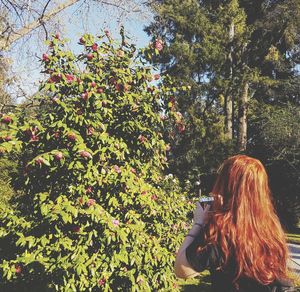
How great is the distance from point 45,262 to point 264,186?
2.52 meters

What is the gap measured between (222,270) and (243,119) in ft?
72.8

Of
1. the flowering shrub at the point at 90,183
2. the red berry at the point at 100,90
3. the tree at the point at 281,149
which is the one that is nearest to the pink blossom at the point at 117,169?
the flowering shrub at the point at 90,183

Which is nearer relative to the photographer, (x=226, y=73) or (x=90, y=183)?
(x=90, y=183)

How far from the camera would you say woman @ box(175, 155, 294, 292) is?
1774mm

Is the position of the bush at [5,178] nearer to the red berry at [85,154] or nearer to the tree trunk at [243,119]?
the red berry at [85,154]

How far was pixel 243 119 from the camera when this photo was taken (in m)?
23.4

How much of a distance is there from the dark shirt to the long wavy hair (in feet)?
0.07

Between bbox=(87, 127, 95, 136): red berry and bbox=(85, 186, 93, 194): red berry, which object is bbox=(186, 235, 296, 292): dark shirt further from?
bbox=(87, 127, 95, 136): red berry

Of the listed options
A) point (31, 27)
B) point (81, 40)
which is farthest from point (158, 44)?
point (31, 27)

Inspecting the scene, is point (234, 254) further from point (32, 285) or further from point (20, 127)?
point (32, 285)

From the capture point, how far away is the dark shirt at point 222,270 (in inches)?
70.1

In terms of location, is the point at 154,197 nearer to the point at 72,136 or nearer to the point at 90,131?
the point at 90,131

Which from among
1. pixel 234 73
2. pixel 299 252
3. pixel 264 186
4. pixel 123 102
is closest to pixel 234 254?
pixel 264 186

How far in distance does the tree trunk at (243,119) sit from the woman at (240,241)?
2104 cm
